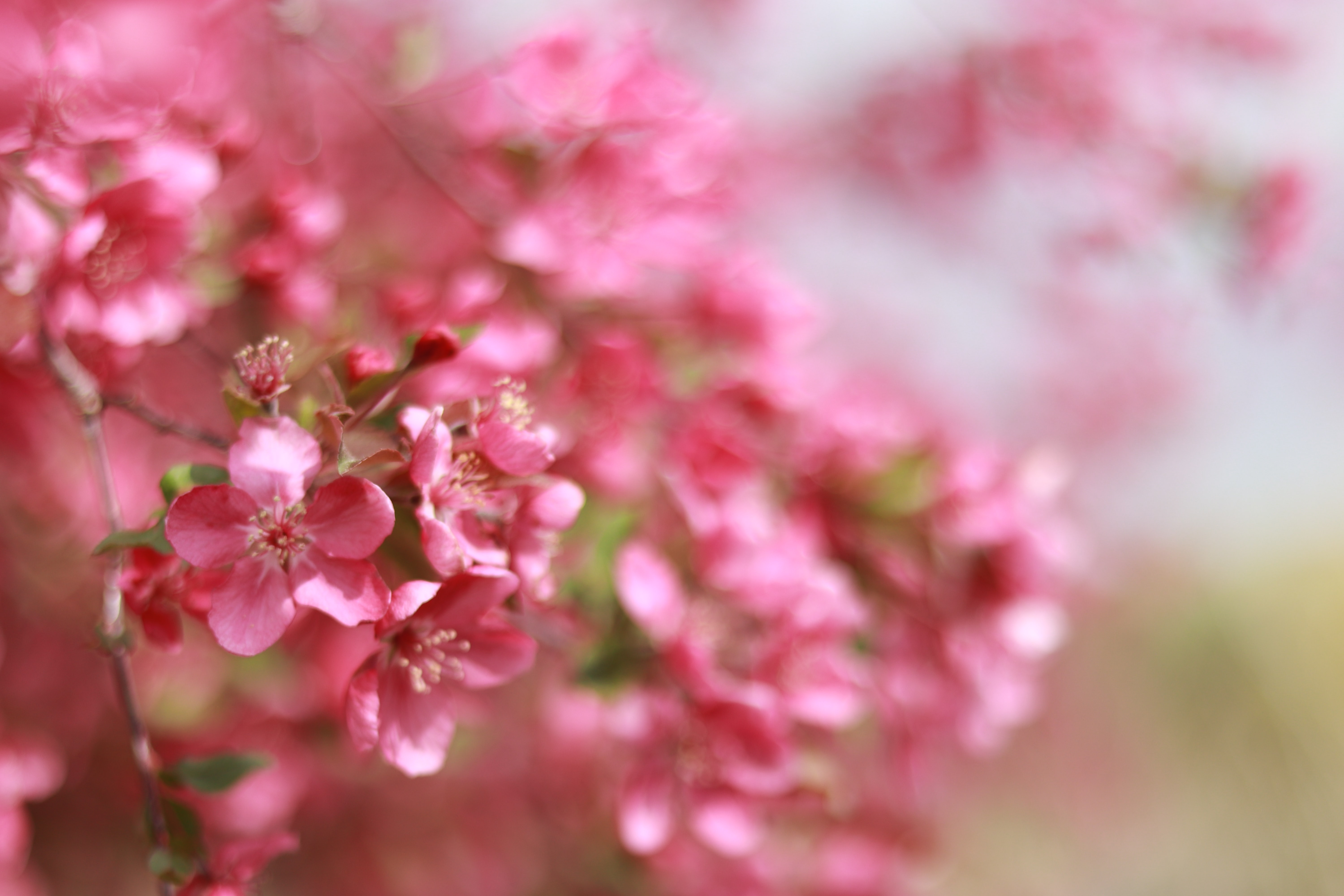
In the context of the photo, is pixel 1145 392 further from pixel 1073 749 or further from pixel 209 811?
pixel 209 811

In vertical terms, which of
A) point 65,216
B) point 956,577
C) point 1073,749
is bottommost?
point 1073,749

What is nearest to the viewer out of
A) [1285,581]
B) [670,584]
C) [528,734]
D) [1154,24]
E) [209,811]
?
[670,584]

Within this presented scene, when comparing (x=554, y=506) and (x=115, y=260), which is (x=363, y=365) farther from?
(x=115, y=260)

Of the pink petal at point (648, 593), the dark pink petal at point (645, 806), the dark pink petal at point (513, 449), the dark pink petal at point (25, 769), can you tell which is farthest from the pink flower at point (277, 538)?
the dark pink petal at point (25, 769)

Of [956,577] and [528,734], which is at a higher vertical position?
[956,577]

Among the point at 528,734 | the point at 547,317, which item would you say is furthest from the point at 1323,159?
the point at 528,734

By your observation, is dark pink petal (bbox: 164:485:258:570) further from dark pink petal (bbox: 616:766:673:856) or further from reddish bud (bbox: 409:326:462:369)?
dark pink petal (bbox: 616:766:673:856)

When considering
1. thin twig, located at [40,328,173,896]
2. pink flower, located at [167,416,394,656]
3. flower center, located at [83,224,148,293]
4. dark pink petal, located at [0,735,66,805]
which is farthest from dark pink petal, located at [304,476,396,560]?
dark pink petal, located at [0,735,66,805]

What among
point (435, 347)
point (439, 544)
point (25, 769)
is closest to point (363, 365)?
point (435, 347)
